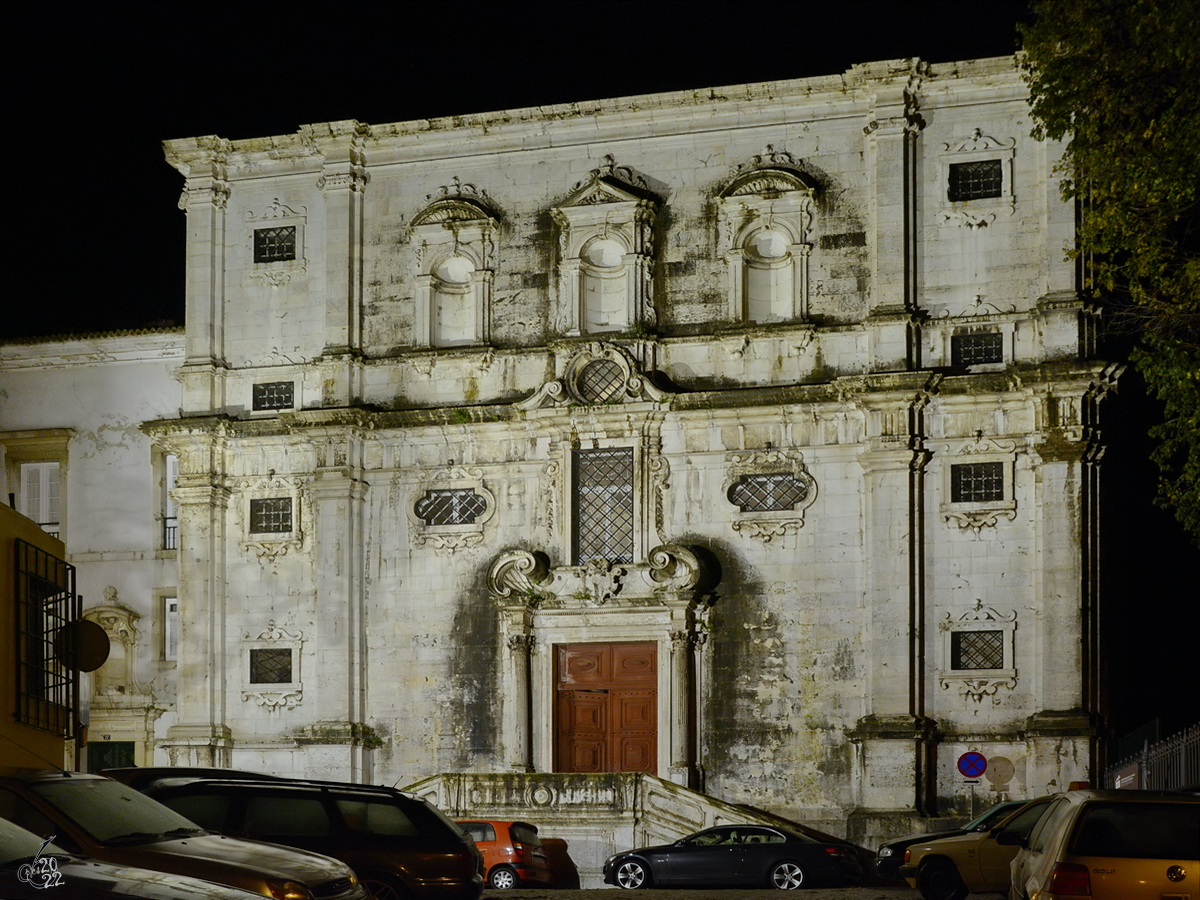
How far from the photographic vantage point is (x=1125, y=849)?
14188 millimetres

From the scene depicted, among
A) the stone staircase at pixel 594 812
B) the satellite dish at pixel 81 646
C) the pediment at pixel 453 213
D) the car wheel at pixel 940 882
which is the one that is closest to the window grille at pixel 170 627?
the pediment at pixel 453 213

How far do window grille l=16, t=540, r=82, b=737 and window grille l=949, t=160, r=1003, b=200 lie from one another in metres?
17.4

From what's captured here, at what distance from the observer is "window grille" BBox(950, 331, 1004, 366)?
103 feet

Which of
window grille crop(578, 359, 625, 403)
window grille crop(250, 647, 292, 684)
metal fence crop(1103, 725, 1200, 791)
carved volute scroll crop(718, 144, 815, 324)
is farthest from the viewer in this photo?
window grille crop(250, 647, 292, 684)

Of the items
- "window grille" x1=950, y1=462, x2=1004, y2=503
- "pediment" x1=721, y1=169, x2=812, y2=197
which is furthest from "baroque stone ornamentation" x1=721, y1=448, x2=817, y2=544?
"pediment" x1=721, y1=169, x2=812, y2=197

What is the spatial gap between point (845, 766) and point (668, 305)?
29.3 feet

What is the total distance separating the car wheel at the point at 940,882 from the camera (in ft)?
70.3

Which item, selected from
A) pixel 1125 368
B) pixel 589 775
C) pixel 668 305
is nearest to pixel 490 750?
pixel 589 775

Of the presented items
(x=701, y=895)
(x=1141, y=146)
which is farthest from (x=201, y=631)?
(x=1141, y=146)

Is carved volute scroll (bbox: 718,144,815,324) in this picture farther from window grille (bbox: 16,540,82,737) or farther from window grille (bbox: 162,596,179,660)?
window grille (bbox: 16,540,82,737)

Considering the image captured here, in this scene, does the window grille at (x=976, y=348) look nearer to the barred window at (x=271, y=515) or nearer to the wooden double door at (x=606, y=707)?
the wooden double door at (x=606, y=707)

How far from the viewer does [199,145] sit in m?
35.2

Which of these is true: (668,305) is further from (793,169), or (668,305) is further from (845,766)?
(845,766)

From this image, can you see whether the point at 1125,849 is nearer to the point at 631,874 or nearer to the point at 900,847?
the point at 900,847
